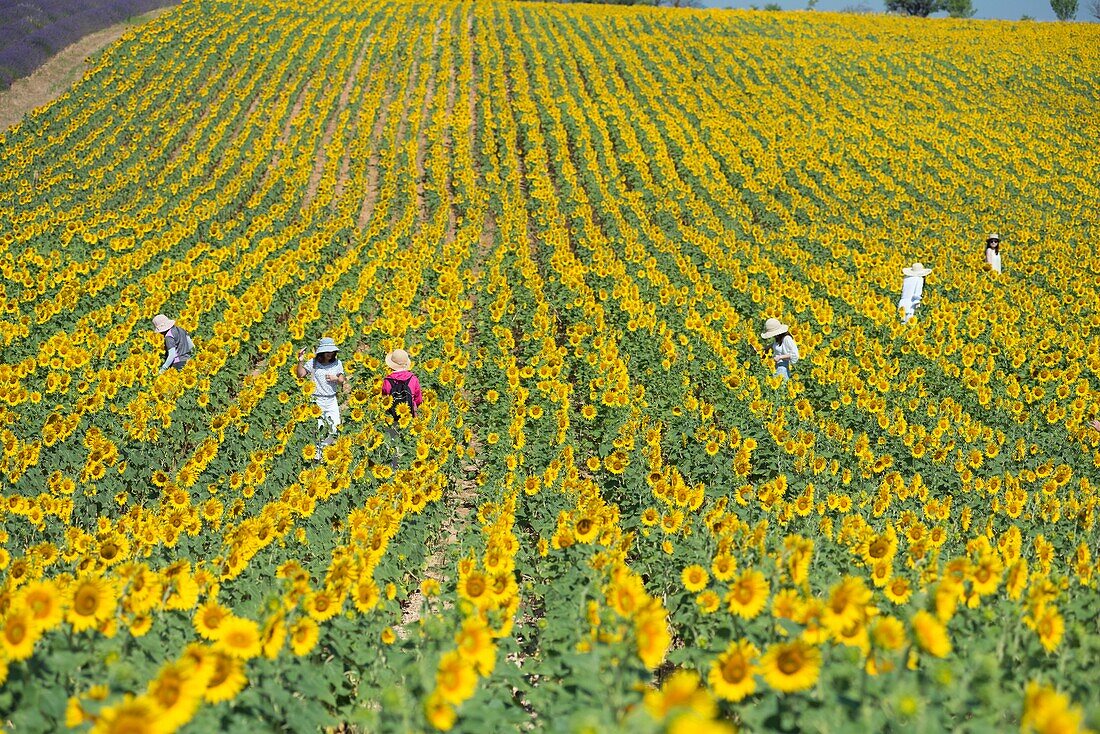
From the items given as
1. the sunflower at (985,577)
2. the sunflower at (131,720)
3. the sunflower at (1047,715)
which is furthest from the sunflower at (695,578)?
the sunflower at (131,720)

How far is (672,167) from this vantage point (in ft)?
72.8

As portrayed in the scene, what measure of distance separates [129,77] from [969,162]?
1182 inches

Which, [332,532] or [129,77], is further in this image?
[129,77]

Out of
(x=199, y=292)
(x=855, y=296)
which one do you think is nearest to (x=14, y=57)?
(x=199, y=292)

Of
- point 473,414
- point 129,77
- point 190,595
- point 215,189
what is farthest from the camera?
point 129,77

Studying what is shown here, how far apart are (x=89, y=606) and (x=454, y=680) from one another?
5.71 ft

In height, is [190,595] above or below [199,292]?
above

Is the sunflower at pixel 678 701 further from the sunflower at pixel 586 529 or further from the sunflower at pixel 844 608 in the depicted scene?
the sunflower at pixel 586 529

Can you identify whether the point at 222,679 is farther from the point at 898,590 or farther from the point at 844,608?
the point at 898,590

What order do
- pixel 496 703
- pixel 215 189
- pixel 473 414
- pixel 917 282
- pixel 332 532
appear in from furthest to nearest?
pixel 215 189, pixel 917 282, pixel 473 414, pixel 332 532, pixel 496 703

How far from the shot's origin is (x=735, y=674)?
3143mm

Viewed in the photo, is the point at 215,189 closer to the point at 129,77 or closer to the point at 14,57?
the point at 129,77

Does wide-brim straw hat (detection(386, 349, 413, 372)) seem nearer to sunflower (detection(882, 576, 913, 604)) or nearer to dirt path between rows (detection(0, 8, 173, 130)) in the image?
sunflower (detection(882, 576, 913, 604))

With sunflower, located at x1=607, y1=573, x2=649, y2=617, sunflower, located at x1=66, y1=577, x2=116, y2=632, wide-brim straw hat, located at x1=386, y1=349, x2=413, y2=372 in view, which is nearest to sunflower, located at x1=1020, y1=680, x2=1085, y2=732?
sunflower, located at x1=607, y1=573, x2=649, y2=617
